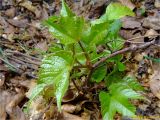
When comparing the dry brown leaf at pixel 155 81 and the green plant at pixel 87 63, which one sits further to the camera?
the dry brown leaf at pixel 155 81

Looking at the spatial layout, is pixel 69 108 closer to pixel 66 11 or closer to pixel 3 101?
pixel 3 101

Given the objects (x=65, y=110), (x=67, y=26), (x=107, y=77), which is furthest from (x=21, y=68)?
(x=67, y=26)

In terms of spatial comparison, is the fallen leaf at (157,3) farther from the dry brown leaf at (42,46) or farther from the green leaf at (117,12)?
the dry brown leaf at (42,46)

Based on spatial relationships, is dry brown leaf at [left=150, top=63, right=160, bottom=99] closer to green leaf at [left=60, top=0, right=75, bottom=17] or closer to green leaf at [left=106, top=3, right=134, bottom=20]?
green leaf at [left=106, top=3, right=134, bottom=20]

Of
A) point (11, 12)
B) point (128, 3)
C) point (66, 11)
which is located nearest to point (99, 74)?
point (66, 11)

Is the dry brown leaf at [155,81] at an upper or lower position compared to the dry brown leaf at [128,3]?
lower

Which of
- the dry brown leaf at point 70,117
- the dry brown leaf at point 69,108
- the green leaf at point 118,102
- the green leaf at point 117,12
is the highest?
the green leaf at point 117,12


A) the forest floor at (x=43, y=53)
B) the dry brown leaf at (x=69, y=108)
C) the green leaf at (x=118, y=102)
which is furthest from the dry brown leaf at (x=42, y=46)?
the green leaf at (x=118, y=102)
